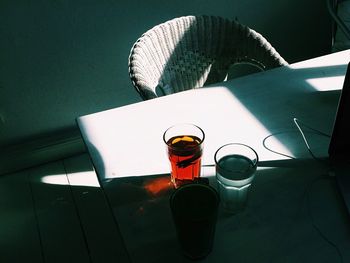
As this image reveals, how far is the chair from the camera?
1325 mm

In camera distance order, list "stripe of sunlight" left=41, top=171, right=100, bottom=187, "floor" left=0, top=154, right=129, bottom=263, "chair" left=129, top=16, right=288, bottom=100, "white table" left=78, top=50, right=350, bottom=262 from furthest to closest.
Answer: "stripe of sunlight" left=41, top=171, right=100, bottom=187, "floor" left=0, top=154, right=129, bottom=263, "chair" left=129, top=16, right=288, bottom=100, "white table" left=78, top=50, right=350, bottom=262

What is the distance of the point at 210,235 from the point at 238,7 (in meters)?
1.49

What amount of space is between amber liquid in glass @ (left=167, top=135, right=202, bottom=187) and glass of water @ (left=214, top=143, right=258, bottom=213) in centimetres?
4

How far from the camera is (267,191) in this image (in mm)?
838

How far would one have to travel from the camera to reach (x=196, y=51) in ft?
4.66

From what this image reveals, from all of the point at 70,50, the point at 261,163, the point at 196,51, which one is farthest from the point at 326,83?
the point at 70,50

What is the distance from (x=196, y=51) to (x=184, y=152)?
0.69m

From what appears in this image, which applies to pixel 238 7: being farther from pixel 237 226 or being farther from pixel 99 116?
pixel 237 226

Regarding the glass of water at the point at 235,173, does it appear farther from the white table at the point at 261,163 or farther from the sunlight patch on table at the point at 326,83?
the sunlight patch on table at the point at 326,83

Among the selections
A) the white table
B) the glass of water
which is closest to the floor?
the white table

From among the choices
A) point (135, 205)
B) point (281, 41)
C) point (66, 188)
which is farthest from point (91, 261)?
point (281, 41)

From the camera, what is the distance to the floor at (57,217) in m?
1.57

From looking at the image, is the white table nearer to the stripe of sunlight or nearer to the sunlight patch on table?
the sunlight patch on table

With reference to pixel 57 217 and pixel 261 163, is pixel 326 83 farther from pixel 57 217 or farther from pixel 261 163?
pixel 57 217
